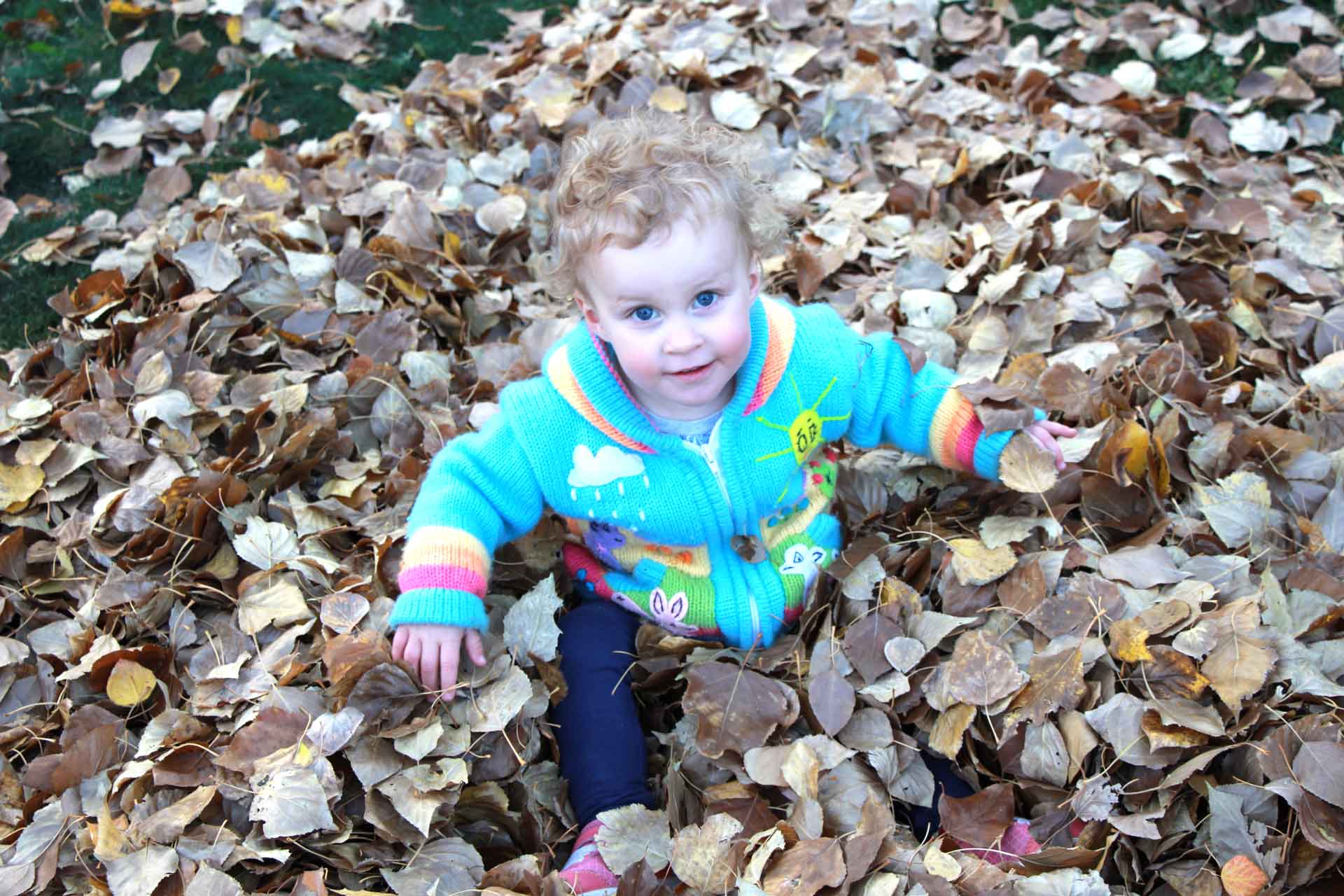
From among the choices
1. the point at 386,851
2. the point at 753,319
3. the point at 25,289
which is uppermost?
the point at 753,319

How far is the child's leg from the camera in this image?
4.33 ft

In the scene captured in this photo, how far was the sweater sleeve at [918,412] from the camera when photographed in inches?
57.3

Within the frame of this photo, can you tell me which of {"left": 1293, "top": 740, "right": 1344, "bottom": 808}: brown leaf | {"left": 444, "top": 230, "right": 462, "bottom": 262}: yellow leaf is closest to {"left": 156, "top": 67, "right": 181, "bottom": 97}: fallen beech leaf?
{"left": 444, "top": 230, "right": 462, "bottom": 262}: yellow leaf

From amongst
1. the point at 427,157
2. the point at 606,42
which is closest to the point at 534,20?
the point at 606,42

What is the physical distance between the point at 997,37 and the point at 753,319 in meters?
1.68

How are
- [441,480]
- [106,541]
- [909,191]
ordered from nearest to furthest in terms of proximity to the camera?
[441,480], [106,541], [909,191]

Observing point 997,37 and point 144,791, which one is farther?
point 997,37

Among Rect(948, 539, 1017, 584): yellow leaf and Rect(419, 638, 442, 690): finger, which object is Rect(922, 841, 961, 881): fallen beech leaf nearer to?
Rect(948, 539, 1017, 584): yellow leaf

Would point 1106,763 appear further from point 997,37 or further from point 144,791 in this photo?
point 997,37

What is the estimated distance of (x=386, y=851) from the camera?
48.1 inches

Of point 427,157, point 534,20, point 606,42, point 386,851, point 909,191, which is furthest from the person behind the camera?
point 534,20

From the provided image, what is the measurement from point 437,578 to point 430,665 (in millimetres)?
103

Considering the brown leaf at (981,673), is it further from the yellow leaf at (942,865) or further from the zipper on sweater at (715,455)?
the zipper on sweater at (715,455)

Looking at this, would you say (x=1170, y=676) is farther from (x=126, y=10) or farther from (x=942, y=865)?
(x=126, y=10)
